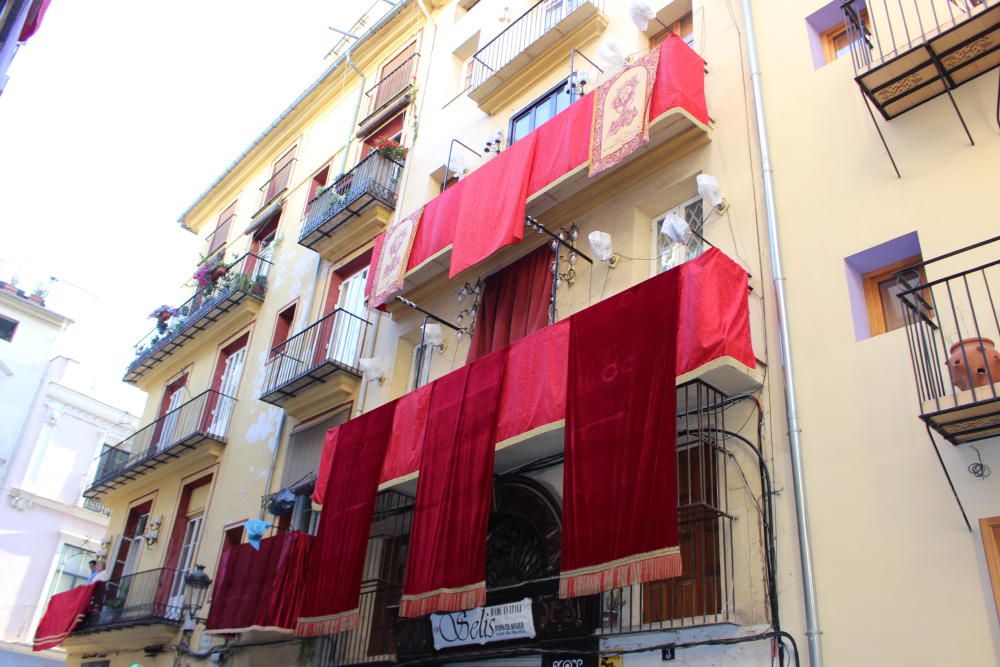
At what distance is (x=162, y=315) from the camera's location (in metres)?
24.2

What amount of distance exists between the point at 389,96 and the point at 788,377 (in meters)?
14.0

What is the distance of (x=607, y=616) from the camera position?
8.85 m

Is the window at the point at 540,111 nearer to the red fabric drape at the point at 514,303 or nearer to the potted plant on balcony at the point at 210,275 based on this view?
the red fabric drape at the point at 514,303

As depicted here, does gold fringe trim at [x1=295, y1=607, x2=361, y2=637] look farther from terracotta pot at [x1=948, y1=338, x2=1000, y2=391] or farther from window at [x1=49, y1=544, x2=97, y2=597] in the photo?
window at [x1=49, y1=544, x2=97, y2=597]

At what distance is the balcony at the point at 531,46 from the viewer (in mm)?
14055

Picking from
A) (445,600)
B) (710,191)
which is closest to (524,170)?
(710,191)

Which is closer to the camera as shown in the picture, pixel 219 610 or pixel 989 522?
pixel 989 522

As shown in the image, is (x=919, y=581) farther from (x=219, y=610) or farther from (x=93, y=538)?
(x=93, y=538)

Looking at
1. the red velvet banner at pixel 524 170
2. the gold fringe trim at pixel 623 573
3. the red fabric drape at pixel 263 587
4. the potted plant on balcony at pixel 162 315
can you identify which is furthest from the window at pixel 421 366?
the potted plant on balcony at pixel 162 315

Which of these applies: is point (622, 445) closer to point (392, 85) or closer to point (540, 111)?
point (540, 111)

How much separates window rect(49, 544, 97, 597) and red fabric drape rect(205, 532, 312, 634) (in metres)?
16.8

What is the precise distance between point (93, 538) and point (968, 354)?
29.5 metres

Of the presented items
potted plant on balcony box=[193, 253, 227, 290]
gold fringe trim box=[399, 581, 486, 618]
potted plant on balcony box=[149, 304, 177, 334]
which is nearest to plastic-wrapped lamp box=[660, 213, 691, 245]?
gold fringe trim box=[399, 581, 486, 618]

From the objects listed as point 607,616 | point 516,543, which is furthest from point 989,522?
point 516,543
